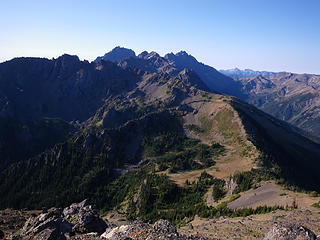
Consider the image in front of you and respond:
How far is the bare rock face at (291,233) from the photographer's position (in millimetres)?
27439

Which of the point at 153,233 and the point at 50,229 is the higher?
the point at 153,233

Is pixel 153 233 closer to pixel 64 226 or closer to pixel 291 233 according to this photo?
pixel 291 233

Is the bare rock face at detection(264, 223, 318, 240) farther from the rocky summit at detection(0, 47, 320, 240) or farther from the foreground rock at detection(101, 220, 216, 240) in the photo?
the foreground rock at detection(101, 220, 216, 240)

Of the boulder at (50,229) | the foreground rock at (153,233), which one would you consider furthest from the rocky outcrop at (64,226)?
the foreground rock at (153,233)

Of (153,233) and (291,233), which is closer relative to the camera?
(291,233)

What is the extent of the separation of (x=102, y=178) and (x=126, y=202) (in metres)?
43.5

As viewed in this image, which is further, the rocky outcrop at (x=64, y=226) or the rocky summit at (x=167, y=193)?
the rocky summit at (x=167, y=193)

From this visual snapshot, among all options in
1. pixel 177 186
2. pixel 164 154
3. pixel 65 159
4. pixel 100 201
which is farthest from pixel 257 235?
pixel 65 159

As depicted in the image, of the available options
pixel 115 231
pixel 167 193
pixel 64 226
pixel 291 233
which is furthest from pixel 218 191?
pixel 291 233

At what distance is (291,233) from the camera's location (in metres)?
28.7

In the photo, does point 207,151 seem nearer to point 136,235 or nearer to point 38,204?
point 38,204

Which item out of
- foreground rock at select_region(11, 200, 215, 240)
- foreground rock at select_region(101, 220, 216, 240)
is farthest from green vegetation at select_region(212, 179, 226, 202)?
foreground rock at select_region(101, 220, 216, 240)

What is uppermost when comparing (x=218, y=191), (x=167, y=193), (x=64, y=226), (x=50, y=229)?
(x=50, y=229)

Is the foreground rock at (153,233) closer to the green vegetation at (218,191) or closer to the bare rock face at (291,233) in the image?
the bare rock face at (291,233)
